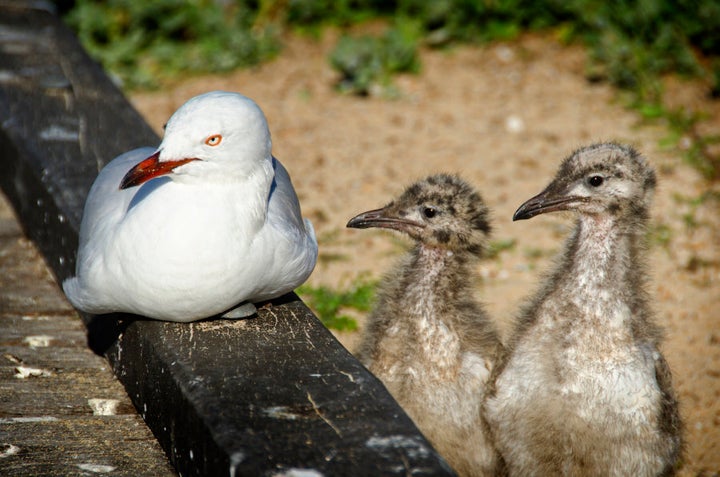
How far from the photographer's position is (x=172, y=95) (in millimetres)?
9211

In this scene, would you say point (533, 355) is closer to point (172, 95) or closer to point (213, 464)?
point (213, 464)

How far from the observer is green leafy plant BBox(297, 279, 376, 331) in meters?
6.20

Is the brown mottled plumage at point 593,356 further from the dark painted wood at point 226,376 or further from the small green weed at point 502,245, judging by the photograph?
the small green weed at point 502,245

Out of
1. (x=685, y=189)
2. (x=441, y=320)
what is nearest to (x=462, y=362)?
(x=441, y=320)

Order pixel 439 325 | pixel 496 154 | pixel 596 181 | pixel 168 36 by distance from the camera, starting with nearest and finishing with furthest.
Result: pixel 596 181
pixel 439 325
pixel 496 154
pixel 168 36

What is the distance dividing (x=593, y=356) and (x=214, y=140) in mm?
1771

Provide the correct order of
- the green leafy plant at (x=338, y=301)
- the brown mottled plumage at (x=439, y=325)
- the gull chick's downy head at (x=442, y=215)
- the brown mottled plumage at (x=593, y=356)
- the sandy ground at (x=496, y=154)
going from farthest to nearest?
the sandy ground at (x=496, y=154) → the green leafy plant at (x=338, y=301) → the gull chick's downy head at (x=442, y=215) → the brown mottled plumage at (x=439, y=325) → the brown mottled plumage at (x=593, y=356)

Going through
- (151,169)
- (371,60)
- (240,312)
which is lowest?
(371,60)

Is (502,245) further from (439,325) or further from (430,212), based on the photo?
(439,325)

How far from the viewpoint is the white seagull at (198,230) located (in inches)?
145

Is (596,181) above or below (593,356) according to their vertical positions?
above

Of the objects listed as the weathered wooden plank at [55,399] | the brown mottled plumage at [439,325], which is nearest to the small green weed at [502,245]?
the brown mottled plumage at [439,325]

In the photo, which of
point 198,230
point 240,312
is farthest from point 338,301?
point 198,230

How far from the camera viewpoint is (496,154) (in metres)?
8.34
